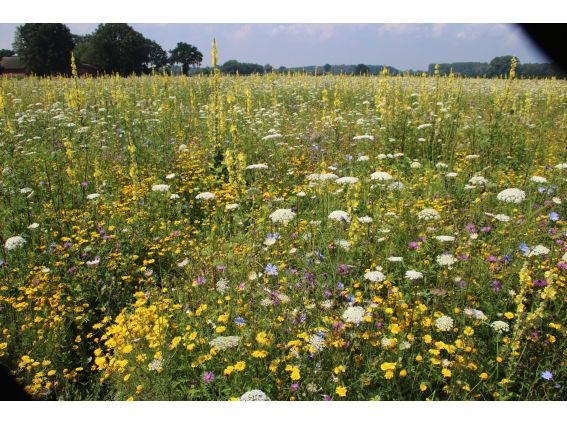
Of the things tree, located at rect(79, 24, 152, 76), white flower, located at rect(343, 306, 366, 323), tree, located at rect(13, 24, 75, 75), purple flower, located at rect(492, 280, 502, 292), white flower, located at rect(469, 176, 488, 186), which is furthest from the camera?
tree, located at rect(79, 24, 152, 76)

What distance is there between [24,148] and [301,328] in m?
6.46

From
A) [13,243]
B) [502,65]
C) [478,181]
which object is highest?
[502,65]

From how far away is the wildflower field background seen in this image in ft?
7.50

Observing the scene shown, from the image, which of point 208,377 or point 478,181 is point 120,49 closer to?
point 478,181

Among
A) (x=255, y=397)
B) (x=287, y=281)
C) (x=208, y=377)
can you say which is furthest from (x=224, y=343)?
(x=287, y=281)

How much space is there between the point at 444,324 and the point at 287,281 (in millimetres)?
1270

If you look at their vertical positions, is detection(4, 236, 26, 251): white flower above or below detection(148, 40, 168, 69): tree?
below

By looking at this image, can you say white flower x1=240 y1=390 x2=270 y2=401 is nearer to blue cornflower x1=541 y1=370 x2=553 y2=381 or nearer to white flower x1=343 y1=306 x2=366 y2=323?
white flower x1=343 y1=306 x2=366 y2=323

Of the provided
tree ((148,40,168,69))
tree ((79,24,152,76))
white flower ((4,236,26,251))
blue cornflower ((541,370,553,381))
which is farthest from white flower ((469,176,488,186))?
tree ((148,40,168,69))

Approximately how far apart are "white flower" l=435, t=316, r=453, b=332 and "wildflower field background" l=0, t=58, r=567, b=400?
16mm

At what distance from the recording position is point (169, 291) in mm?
3373

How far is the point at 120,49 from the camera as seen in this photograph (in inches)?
1529

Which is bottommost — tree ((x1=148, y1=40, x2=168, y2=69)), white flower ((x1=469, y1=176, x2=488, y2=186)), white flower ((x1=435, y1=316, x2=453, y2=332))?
white flower ((x1=435, y1=316, x2=453, y2=332))

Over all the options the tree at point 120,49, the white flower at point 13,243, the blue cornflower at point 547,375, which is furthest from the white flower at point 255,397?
the tree at point 120,49
